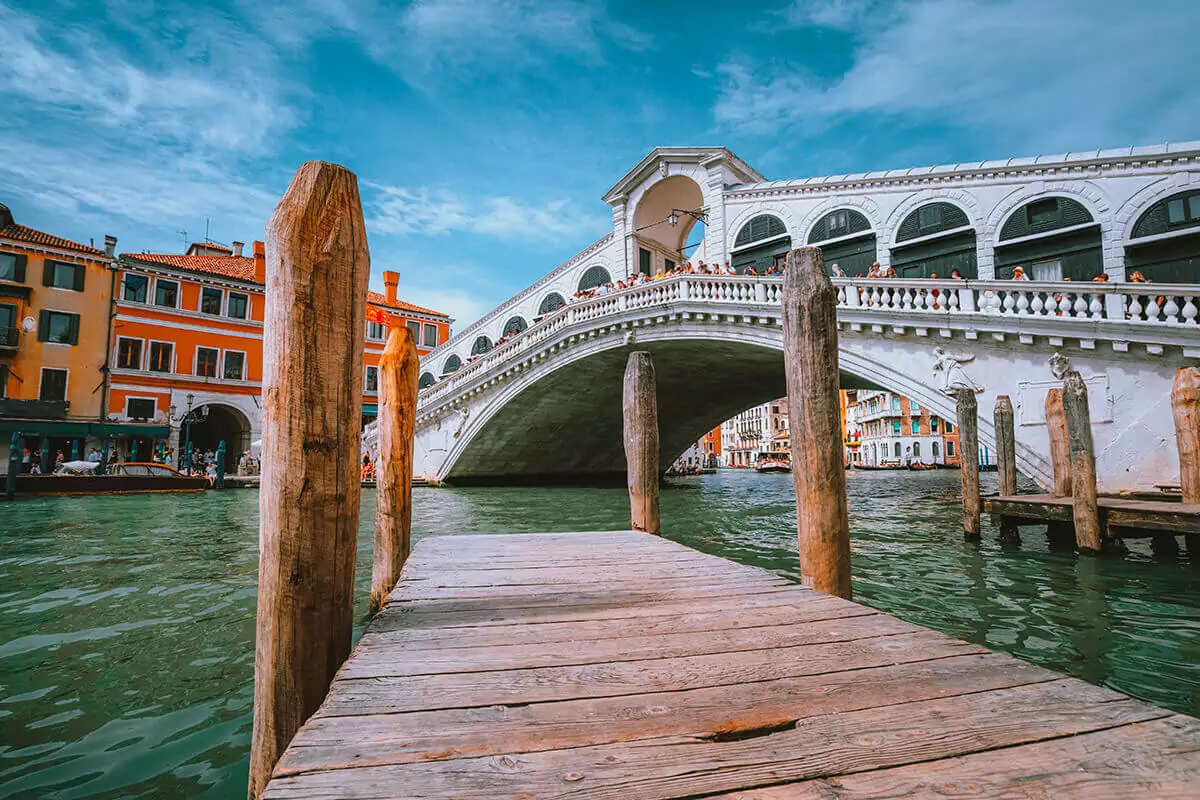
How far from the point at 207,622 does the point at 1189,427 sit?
8588 millimetres

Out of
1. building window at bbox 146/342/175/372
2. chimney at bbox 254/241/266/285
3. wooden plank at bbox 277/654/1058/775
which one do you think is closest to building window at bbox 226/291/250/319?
chimney at bbox 254/241/266/285

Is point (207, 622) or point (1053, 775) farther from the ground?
point (1053, 775)

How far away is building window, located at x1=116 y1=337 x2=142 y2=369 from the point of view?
67.7 ft

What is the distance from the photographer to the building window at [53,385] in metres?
19.1

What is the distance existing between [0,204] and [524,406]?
57.4ft

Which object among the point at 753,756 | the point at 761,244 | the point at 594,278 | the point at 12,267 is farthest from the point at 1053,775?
the point at 12,267

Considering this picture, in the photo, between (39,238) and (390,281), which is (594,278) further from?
(39,238)

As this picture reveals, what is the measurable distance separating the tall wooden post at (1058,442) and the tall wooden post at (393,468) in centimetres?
736

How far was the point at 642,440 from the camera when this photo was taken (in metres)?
4.84

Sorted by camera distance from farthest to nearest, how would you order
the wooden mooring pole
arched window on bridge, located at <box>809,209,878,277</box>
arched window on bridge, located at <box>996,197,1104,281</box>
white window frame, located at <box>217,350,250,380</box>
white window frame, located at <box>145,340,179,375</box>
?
1. white window frame, located at <box>217,350,250,380</box>
2. white window frame, located at <box>145,340,179,375</box>
3. arched window on bridge, located at <box>809,209,878,277</box>
4. arched window on bridge, located at <box>996,197,1104,281</box>
5. the wooden mooring pole

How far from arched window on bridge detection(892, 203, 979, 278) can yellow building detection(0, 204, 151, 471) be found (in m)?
23.2

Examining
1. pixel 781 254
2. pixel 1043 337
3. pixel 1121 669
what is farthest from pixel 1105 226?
pixel 1121 669


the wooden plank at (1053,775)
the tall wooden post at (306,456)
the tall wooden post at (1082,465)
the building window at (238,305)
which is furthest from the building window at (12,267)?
the tall wooden post at (1082,465)

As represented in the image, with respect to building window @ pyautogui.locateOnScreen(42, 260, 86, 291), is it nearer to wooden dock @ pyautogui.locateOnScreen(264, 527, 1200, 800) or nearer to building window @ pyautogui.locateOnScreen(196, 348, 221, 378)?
building window @ pyautogui.locateOnScreen(196, 348, 221, 378)
